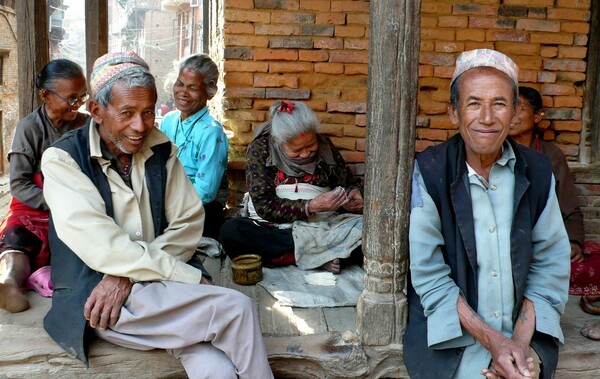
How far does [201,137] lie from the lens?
4.58 m

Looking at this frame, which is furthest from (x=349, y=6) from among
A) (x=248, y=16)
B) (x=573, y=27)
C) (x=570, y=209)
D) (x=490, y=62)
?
(x=490, y=62)

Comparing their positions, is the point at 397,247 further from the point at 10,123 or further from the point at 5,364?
the point at 10,123

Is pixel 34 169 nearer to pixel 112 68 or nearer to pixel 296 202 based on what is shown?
pixel 112 68

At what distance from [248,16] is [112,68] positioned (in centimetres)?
216

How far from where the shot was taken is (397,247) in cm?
296

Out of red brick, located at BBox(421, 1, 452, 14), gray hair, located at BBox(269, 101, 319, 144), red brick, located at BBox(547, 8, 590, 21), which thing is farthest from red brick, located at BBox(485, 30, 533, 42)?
gray hair, located at BBox(269, 101, 319, 144)

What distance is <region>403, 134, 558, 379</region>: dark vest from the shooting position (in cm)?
271

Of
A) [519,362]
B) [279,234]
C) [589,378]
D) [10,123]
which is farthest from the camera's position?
[10,123]

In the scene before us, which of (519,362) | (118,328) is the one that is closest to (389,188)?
(519,362)

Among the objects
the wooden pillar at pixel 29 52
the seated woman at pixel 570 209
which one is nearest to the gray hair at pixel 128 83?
the wooden pillar at pixel 29 52

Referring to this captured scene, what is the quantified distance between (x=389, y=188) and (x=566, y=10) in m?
2.88

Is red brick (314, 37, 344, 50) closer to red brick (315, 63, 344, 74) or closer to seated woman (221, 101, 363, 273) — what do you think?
red brick (315, 63, 344, 74)

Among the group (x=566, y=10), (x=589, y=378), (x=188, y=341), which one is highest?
(x=566, y=10)

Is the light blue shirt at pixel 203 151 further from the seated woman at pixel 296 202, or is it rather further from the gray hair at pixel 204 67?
the seated woman at pixel 296 202
